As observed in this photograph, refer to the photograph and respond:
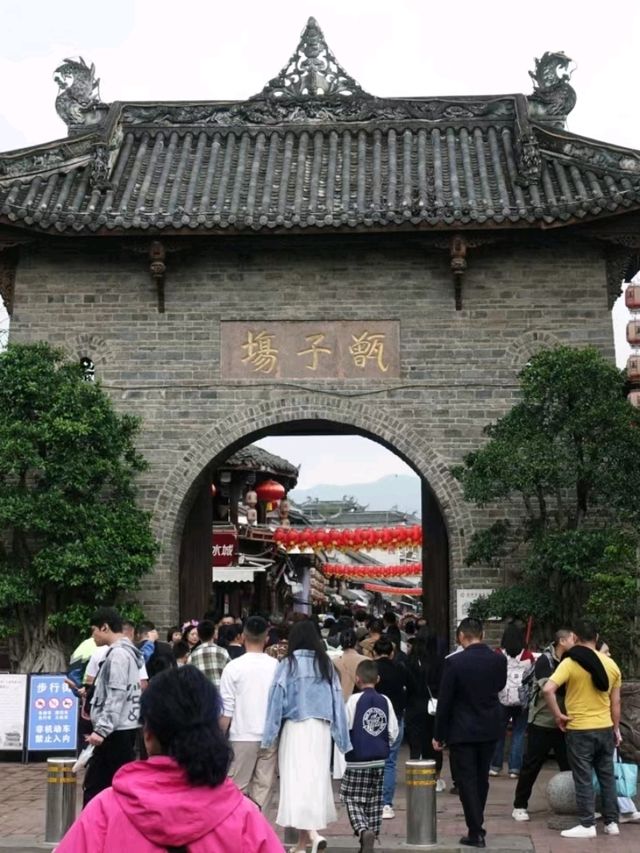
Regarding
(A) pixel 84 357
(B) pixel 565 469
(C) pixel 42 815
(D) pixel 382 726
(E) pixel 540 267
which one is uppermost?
(E) pixel 540 267

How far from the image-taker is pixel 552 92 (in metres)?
19.3

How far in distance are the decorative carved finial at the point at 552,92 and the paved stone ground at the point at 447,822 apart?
10212 millimetres

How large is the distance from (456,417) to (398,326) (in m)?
1.43

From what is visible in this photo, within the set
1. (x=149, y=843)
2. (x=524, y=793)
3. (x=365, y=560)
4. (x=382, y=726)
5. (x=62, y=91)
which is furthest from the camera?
(x=365, y=560)

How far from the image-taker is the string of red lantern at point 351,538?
3066 centimetres

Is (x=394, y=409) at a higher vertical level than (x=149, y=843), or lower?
higher

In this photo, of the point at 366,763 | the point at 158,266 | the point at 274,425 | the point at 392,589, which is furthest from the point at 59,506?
the point at 392,589

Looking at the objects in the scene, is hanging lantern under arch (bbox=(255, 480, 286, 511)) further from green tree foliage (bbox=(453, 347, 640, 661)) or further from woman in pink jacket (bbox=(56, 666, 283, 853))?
woman in pink jacket (bbox=(56, 666, 283, 853))

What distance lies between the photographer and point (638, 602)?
12.9m

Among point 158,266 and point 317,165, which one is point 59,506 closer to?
point 158,266

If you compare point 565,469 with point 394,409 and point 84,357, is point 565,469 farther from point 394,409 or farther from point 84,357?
point 84,357

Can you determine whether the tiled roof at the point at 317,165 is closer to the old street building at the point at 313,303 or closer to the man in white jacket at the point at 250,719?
the old street building at the point at 313,303

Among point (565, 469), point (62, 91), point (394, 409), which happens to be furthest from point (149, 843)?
point (62, 91)

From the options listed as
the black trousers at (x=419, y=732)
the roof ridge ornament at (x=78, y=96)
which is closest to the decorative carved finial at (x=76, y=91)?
the roof ridge ornament at (x=78, y=96)
